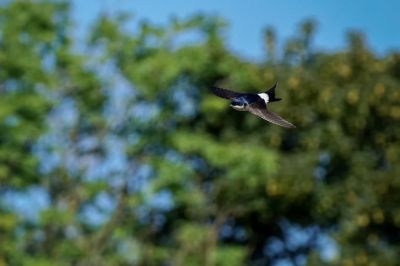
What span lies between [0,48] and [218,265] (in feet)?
25.0

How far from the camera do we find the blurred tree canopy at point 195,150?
28.8m

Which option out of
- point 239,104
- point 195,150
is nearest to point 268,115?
point 239,104

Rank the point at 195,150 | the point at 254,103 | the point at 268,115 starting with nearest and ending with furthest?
1. the point at 268,115
2. the point at 254,103
3. the point at 195,150

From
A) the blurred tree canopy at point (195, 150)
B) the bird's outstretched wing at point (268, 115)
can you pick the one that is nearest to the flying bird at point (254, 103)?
the bird's outstretched wing at point (268, 115)

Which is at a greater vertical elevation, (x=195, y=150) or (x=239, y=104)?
(x=195, y=150)

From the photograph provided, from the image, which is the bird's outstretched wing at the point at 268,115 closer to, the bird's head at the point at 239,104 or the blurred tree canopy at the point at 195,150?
the bird's head at the point at 239,104

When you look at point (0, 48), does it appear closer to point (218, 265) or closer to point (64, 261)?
point (64, 261)

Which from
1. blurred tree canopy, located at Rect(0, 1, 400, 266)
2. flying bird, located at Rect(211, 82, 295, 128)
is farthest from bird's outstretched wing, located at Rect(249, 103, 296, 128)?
blurred tree canopy, located at Rect(0, 1, 400, 266)

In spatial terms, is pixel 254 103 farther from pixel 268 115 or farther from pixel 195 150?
pixel 195 150

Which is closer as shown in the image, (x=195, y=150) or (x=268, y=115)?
(x=268, y=115)

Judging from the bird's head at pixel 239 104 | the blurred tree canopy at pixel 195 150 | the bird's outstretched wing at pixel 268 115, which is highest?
the blurred tree canopy at pixel 195 150

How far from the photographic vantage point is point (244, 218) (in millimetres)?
30734

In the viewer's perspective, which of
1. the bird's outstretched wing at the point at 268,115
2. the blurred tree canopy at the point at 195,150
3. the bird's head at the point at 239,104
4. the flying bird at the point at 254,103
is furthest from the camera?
the blurred tree canopy at the point at 195,150

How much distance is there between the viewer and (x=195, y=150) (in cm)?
2997
